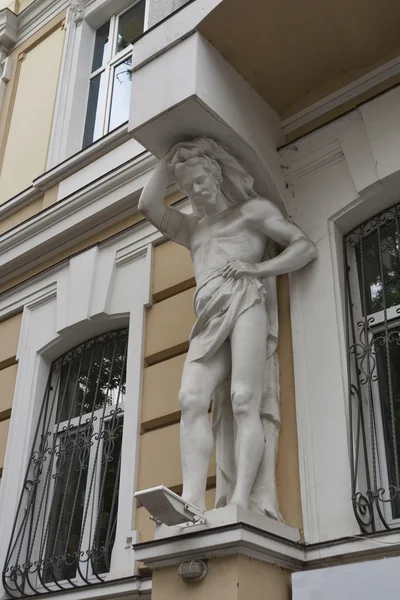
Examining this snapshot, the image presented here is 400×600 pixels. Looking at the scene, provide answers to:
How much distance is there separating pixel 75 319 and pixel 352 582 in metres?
3.21

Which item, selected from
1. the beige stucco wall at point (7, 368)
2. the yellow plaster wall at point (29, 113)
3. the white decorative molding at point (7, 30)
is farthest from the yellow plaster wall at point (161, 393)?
the white decorative molding at point (7, 30)

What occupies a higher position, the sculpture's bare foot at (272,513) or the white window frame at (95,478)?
the white window frame at (95,478)

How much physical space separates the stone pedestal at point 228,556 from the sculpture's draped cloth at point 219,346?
35cm

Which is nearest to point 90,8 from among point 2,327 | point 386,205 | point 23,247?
point 23,247

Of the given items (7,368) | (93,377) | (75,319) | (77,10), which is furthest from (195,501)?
(77,10)

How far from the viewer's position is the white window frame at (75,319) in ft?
17.4

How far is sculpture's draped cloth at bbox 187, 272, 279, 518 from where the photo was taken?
3898 millimetres

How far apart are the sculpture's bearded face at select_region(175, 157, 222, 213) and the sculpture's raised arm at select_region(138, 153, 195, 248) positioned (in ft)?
0.48

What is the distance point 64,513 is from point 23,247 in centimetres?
244

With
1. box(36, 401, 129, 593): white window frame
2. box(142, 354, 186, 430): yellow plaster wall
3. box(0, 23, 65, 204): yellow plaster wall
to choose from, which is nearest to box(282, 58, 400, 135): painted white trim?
box(142, 354, 186, 430): yellow plaster wall

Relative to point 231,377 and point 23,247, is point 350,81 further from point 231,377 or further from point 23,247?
point 23,247

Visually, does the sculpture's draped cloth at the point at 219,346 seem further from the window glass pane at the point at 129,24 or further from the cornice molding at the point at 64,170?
the window glass pane at the point at 129,24

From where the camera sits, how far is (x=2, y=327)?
662cm

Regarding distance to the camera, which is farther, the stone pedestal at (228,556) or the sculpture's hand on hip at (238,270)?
the sculpture's hand on hip at (238,270)
